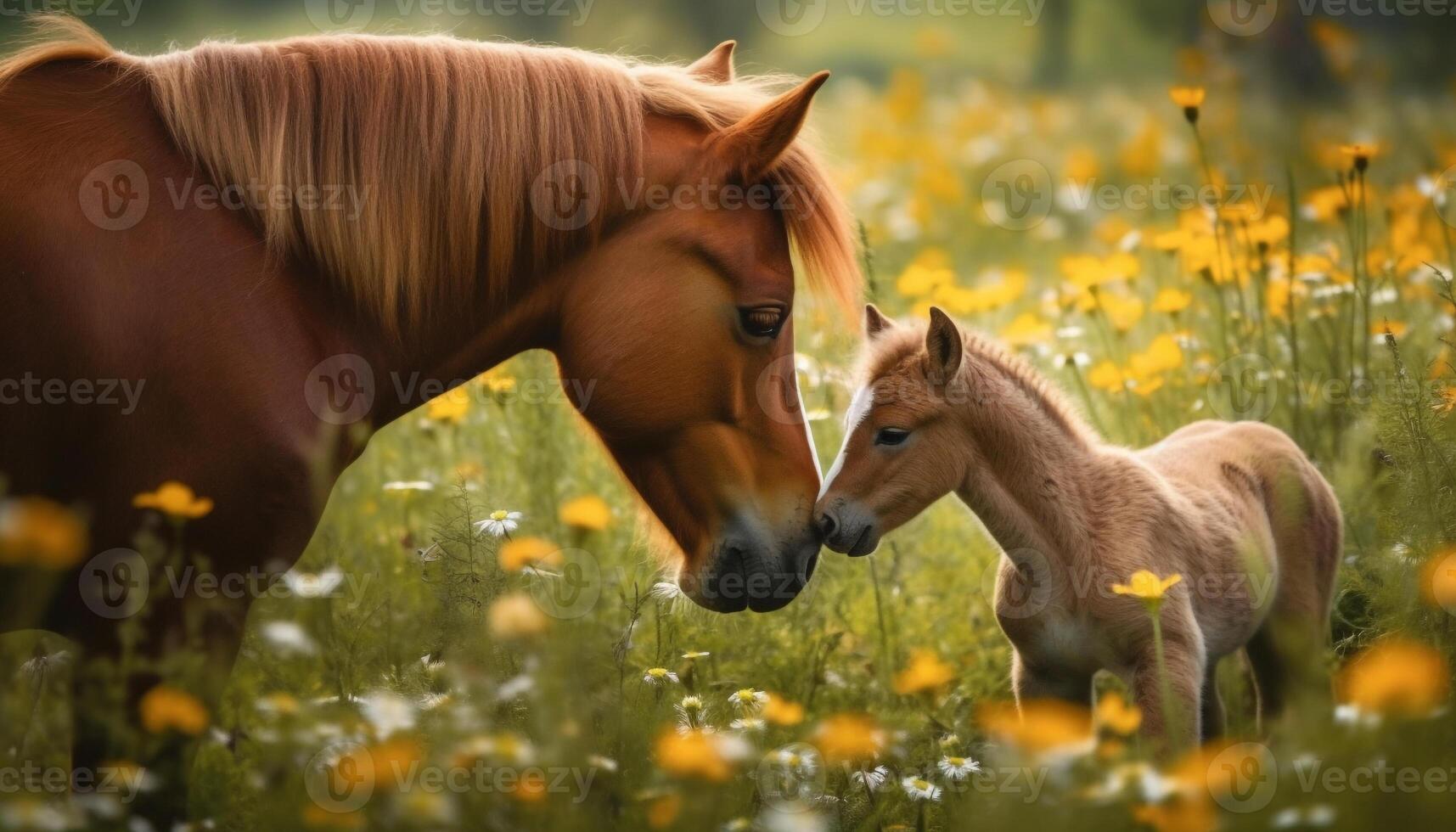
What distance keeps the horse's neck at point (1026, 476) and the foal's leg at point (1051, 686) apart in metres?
0.34

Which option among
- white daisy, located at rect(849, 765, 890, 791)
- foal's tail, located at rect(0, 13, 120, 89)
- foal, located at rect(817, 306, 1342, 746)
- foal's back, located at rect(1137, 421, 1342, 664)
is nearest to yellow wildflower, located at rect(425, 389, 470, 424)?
foal, located at rect(817, 306, 1342, 746)

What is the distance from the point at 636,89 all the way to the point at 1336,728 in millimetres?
2189

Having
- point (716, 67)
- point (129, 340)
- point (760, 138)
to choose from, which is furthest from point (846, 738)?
point (716, 67)

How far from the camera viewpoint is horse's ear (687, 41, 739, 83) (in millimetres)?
3533

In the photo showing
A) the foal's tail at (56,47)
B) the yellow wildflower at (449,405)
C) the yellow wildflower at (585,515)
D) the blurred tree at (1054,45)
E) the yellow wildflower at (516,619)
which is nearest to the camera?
the yellow wildflower at (516,619)

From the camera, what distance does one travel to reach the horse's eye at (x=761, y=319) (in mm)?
3041

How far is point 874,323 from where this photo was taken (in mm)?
3615

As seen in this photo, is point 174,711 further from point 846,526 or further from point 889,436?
point 889,436

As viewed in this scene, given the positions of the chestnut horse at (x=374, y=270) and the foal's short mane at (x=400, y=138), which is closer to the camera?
the chestnut horse at (x=374, y=270)

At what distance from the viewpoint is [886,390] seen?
132 inches

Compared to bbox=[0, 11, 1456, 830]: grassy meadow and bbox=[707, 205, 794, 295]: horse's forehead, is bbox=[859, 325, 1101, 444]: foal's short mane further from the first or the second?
bbox=[707, 205, 794, 295]: horse's forehead

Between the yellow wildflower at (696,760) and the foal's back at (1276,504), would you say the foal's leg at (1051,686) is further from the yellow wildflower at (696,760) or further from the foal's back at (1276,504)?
the yellow wildflower at (696,760)

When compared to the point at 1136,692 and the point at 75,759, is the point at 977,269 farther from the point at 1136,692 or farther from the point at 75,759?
the point at 75,759

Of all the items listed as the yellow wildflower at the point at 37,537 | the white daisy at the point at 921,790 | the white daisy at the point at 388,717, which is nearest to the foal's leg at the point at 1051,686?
the white daisy at the point at 921,790
